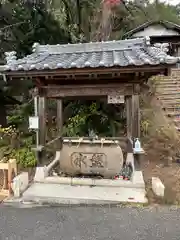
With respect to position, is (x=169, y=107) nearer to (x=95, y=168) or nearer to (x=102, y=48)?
(x=102, y=48)

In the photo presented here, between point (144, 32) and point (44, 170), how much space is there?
18.4 meters

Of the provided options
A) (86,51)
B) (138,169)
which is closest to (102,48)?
(86,51)

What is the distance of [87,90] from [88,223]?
2.85 m

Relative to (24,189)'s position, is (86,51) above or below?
above

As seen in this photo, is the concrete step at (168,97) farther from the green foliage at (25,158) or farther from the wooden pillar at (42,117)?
the wooden pillar at (42,117)

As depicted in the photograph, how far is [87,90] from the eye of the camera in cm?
596

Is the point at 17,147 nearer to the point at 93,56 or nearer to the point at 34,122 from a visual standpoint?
the point at 34,122

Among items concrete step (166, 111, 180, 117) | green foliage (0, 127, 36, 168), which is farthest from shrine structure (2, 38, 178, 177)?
concrete step (166, 111, 180, 117)

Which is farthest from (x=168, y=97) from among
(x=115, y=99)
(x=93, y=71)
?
(x=93, y=71)

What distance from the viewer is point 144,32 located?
21734mm

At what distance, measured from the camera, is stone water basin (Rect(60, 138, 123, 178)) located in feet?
19.7

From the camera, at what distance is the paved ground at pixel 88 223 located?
3857 millimetres

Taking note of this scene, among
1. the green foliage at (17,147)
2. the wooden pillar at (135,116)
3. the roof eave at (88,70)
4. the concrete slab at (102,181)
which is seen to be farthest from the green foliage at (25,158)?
the wooden pillar at (135,116)

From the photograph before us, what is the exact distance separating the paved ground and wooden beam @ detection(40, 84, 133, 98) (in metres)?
2.43
